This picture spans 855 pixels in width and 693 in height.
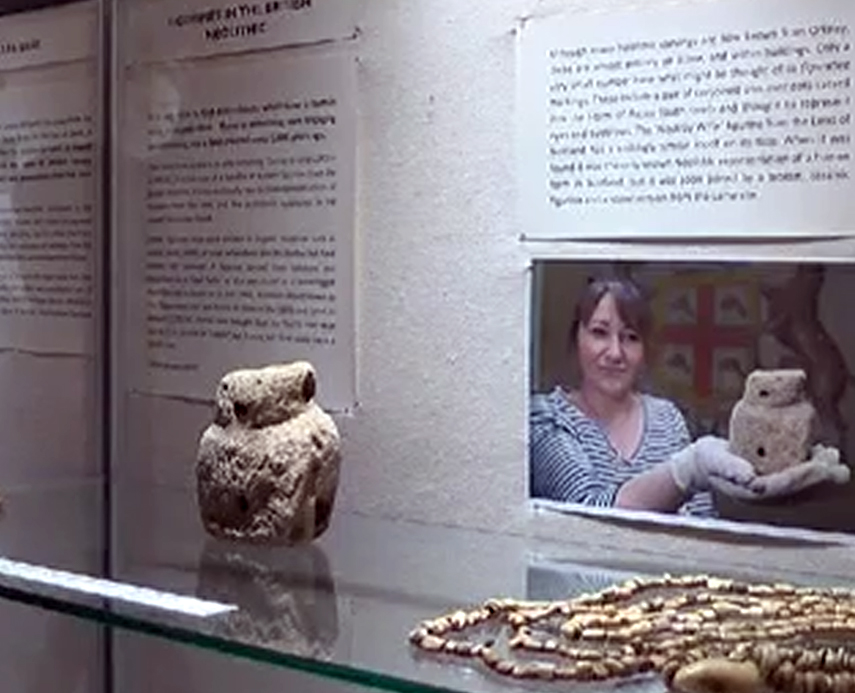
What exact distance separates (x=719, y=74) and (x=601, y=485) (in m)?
0.24

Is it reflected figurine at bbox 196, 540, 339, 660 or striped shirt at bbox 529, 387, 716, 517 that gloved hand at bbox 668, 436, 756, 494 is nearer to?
striped shirt at bbox 529, 387, 716, 517

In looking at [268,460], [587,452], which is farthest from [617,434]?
[268,460]

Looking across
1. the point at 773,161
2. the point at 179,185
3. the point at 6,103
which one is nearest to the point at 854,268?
the point at 773,161

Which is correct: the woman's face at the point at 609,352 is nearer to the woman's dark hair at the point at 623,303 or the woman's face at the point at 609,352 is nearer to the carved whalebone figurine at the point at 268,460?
the woman's dark hair at the point at 623,303

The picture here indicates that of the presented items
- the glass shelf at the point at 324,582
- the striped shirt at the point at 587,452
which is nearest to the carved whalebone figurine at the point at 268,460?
the glass shelf at the point at 324,582

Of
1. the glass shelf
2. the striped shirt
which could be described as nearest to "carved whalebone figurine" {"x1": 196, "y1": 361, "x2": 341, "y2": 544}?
the glass shelf

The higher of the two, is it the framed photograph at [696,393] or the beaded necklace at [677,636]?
the framed photograph at [696,393]

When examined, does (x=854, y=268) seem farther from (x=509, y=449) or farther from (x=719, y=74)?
(x=509, y=449)

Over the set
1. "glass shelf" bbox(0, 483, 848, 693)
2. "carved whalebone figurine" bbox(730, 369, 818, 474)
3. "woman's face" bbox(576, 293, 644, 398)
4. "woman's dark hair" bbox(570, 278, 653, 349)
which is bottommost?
"glass shelf" bbox(0, 483, 848, 693)

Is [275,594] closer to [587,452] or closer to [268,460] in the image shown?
[268,460]

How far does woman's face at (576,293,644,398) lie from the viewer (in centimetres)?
90

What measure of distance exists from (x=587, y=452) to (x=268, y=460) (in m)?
0.19

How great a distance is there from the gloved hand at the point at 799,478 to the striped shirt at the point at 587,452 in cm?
3

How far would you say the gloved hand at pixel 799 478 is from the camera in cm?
83
